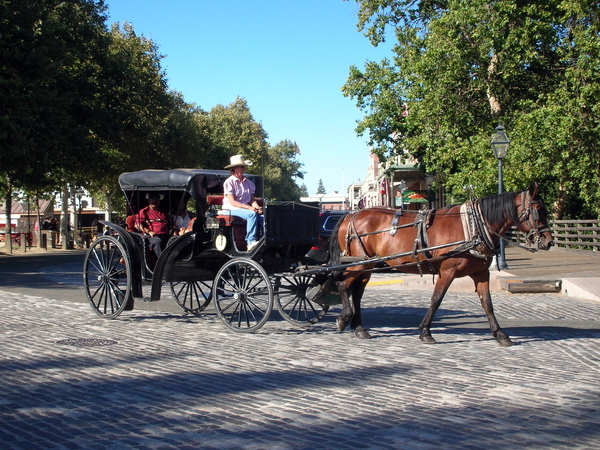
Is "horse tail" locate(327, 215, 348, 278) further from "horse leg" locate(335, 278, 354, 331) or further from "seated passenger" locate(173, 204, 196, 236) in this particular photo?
"seated passenger" locate(173, 204, 196, 236)

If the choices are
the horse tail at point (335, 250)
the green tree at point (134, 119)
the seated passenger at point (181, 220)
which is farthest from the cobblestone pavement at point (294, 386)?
the green tree at point (134, 119)

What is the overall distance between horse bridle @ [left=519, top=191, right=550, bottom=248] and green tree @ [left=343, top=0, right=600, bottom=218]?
17.7 m

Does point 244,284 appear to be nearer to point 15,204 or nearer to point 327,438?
point 327,438

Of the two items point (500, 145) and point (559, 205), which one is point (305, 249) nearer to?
point (500, 145)

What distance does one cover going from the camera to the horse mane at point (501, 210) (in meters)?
8.52

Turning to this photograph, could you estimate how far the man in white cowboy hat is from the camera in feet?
32.2

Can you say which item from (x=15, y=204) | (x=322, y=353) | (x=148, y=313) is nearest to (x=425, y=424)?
(x=322, y=353)

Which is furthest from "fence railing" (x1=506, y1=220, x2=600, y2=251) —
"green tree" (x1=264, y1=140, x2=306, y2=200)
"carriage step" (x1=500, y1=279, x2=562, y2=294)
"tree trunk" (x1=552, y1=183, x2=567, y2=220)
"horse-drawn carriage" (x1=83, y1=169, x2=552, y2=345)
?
"green tree" (x1=264, y1=140, x2=306, y2=200)

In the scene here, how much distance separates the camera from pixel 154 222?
10.9 metres

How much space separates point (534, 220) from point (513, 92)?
72.8 feet

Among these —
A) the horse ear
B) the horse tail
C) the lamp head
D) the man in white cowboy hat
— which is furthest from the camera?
the lamp head

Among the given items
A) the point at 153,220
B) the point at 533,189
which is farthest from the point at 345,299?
the point at 153,220

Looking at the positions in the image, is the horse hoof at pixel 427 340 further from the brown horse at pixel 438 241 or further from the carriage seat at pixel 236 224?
the carriage seat at pixel 236 224

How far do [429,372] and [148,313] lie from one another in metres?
6.08
